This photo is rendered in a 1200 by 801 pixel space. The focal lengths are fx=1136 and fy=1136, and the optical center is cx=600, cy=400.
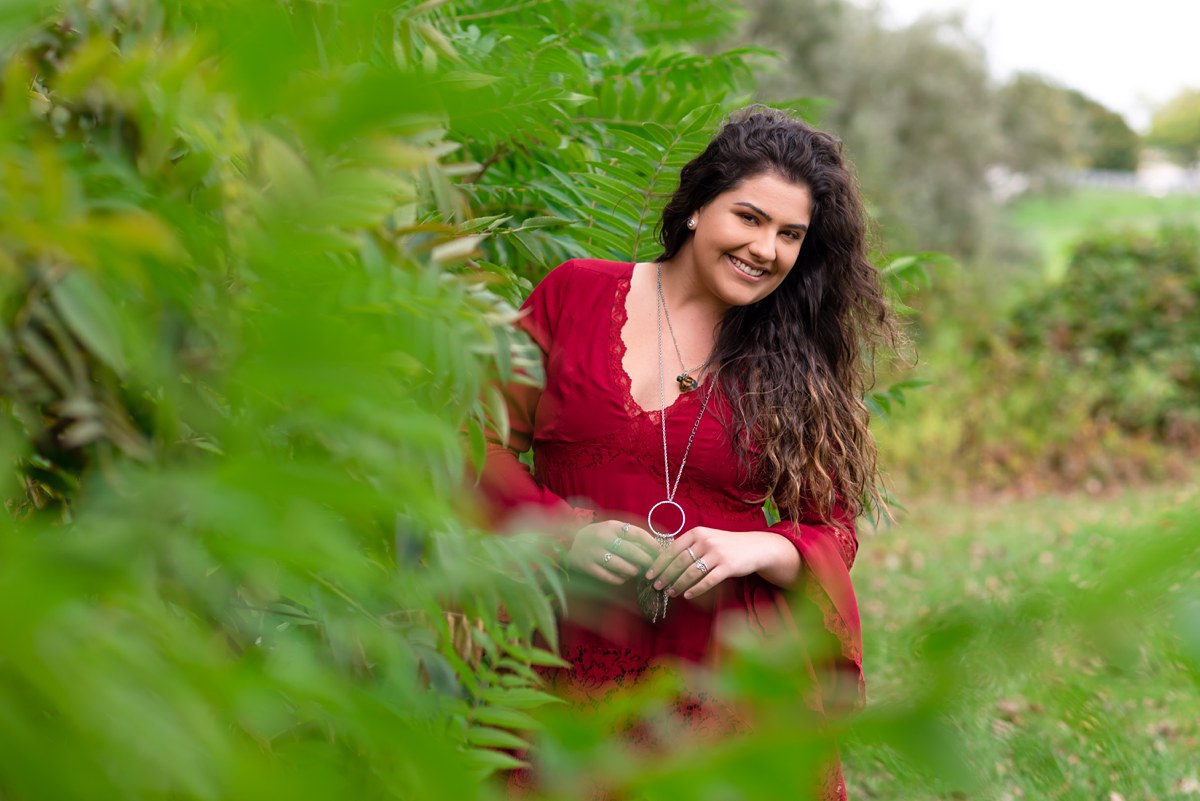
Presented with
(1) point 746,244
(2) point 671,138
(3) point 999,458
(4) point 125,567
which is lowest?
(3) point 999,458

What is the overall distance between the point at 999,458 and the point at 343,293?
993 centimetres

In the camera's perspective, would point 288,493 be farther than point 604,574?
No

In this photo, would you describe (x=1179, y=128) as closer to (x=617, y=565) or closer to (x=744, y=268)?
(x=744, y=268)

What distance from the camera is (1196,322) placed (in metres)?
11.1

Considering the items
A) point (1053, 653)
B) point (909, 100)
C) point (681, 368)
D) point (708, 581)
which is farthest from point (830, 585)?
point (909, 100)

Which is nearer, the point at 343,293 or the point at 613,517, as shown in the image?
the point at 343,293

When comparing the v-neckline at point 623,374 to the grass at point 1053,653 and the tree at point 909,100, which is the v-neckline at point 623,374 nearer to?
the grass at point 1053,653

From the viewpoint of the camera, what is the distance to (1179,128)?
39219 millimetres

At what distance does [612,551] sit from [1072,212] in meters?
29.4

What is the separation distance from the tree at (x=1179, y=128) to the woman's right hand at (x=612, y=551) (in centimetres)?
4130

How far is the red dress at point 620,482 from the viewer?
217 cm

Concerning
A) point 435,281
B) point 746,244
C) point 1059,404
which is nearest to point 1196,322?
point 1059,404

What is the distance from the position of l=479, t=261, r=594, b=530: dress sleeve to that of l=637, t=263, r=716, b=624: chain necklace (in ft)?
0.49

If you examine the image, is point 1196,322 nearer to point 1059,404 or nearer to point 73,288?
point 1059,404
